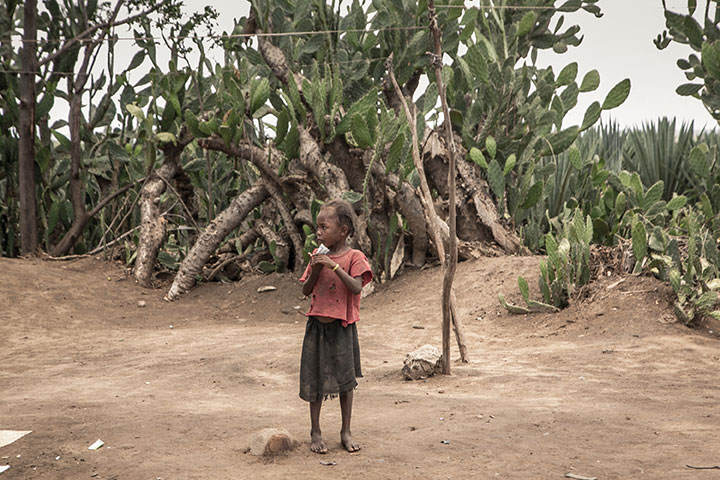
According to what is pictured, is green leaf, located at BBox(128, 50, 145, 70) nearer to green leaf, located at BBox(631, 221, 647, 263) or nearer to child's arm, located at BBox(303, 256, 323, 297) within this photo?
green leaf, located at BBox(631, 221, 647, 263)

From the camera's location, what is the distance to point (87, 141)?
35.1ft

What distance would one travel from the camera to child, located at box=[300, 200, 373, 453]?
3244 mm

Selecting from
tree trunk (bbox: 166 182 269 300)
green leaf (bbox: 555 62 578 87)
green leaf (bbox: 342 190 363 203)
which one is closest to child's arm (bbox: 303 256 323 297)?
green leaf (bbox: 342 190 363 203)

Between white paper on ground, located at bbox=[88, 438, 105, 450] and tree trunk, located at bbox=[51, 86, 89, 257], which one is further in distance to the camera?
tree trunk, located at bbox=[51, 86, 89, 257]

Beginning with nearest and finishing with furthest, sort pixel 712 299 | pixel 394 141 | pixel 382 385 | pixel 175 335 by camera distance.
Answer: pixel 382 385, pixel 712 299, pixel 175 335, pixel 394 141

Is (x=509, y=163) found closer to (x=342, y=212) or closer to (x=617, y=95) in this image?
(x=617, y=95)

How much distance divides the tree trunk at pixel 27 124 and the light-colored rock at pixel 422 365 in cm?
698

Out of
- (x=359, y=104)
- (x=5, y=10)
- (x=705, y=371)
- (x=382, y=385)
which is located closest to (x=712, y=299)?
(x=705, y=371)

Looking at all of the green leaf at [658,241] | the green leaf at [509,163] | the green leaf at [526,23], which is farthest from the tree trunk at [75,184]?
the green leaf at [658,241]

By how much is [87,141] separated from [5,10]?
196 centimetres

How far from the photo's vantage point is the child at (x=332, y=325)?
3.24 meters

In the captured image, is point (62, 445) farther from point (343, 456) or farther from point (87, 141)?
point (87, 141)

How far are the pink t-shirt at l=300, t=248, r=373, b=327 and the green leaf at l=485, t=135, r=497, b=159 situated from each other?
4.97m

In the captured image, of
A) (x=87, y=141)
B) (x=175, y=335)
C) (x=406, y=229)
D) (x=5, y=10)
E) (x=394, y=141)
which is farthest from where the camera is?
(x=87, y=141)
